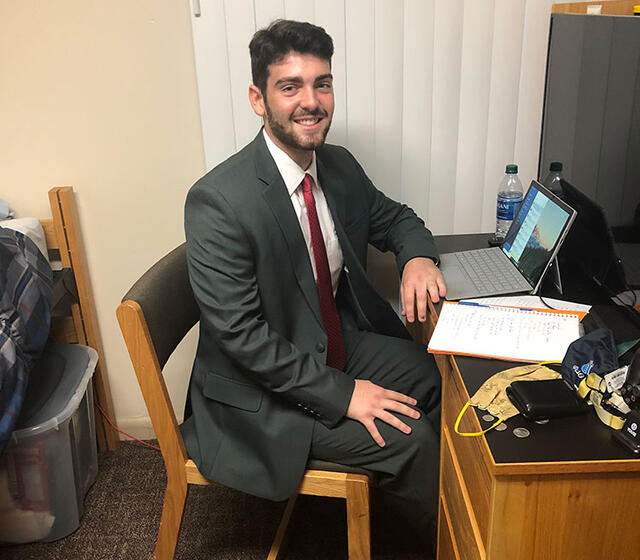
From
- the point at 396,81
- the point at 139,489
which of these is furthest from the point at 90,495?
the point at 396,81

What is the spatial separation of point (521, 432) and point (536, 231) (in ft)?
2.44

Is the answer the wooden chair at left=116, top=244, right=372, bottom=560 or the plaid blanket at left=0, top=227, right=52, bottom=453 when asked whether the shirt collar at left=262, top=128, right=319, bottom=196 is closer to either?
the wooden chair at left=116, top=244, right=372, bottom=560

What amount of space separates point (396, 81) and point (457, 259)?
547mm

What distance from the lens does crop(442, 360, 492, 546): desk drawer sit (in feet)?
3.23

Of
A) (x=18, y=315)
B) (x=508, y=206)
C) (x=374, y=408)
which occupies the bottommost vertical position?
(x=374, y=408)

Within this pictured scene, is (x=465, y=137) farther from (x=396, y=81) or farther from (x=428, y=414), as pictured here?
(x=428, y=414)

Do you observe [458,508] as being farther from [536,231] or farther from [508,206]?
[508,206]

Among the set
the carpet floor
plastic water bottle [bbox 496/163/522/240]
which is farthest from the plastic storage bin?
plastic water bottle [bbox 496/163/522/240]

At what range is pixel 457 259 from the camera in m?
1.71

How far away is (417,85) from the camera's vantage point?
185cm

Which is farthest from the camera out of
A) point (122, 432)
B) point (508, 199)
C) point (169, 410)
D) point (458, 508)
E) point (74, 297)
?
point (122, 432)

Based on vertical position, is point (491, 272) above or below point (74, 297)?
above

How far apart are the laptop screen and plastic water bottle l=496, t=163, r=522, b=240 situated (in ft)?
0.33

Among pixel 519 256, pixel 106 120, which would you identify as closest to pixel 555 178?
pixel 519 256
